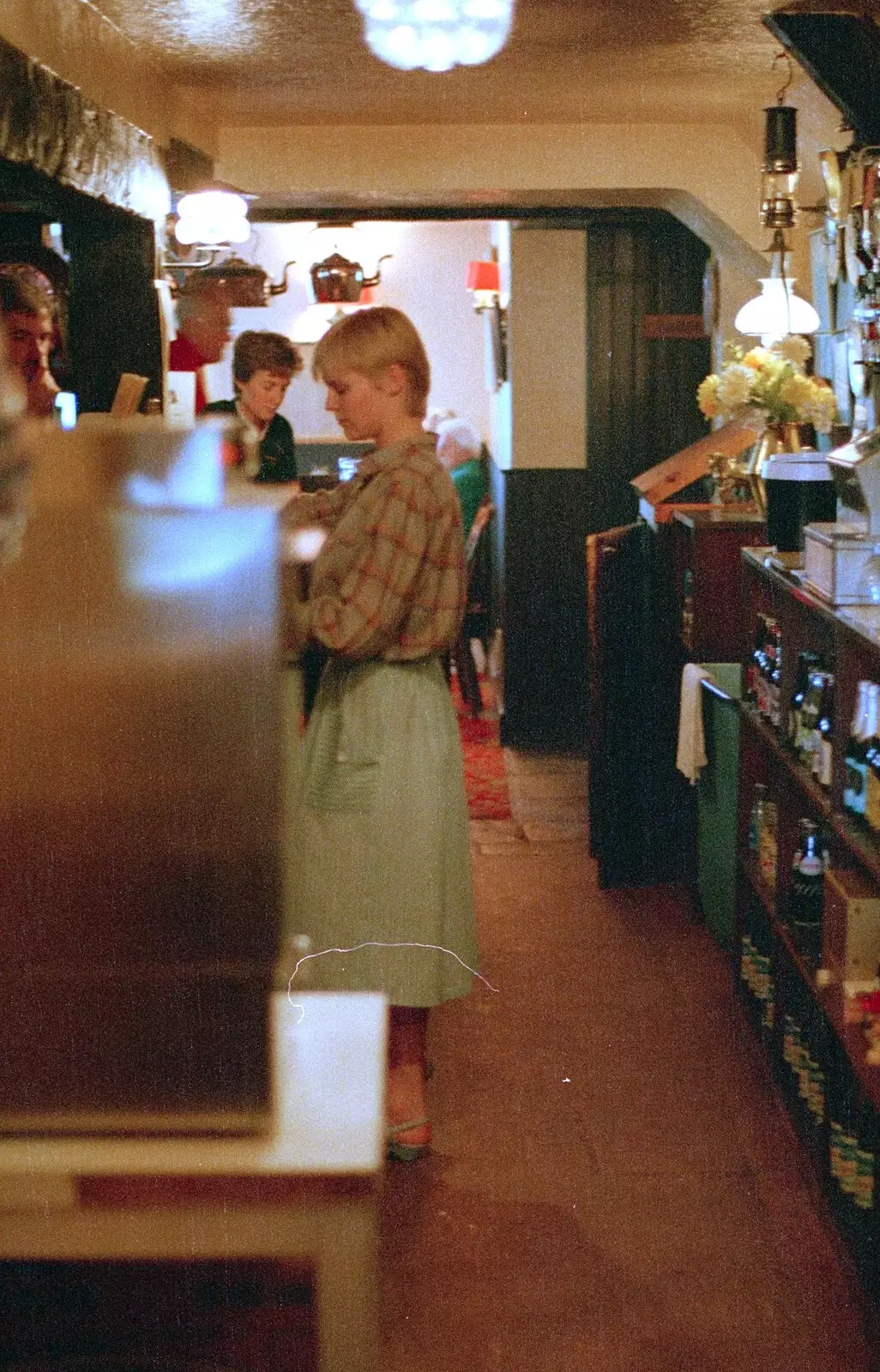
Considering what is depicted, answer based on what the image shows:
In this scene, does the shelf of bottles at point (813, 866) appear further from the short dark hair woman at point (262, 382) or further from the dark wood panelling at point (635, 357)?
the dark wood panelling at point (635, 357)

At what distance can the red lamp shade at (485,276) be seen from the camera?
9.54 metres

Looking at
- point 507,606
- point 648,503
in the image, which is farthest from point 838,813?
point 507,606

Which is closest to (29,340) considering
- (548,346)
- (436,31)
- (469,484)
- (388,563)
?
(388,563)

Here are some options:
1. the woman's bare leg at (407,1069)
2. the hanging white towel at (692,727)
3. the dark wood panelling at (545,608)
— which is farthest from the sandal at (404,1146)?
the dark wood panelling at (545,608)

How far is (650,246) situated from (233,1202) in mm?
7267

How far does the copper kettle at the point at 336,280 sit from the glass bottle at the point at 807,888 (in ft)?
14.8

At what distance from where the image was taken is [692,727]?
15.6ft

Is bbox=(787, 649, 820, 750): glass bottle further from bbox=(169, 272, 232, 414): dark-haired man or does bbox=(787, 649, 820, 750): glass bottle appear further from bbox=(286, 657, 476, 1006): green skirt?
bbox=(169, 272, 232, 414): dark-haired man

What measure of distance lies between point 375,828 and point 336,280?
4.83 metres

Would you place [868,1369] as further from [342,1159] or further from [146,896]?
[146,896]

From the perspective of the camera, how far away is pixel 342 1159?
4.16ft

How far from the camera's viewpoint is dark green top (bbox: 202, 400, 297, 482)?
4.99 meters

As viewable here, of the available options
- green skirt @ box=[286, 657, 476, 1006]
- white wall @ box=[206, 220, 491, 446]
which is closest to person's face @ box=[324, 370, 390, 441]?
green skirt @ box=[286, 657, 476, 1006]

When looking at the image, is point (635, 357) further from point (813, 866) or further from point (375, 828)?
point (375, 828)
